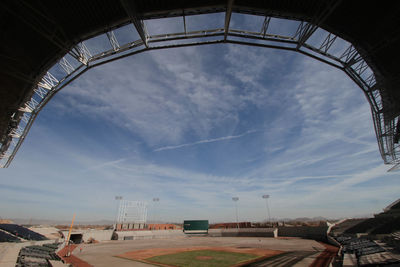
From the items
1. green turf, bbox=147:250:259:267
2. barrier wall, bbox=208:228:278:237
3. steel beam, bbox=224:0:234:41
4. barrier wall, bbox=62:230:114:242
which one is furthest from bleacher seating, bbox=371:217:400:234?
barrier wall, bbox=62:230:114:242

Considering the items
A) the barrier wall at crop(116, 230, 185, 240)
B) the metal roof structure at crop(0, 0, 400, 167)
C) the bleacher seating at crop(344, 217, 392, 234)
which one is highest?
the metal roof structure at crop(0, 0, 400, 167)

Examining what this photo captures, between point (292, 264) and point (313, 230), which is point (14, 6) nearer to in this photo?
point (292, 264)

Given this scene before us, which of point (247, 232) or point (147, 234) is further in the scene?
point (147, 234)

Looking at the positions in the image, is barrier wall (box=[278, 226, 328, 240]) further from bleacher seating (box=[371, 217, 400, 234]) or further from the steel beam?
the steel beam

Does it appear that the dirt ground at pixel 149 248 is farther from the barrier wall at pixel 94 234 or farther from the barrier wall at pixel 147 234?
Result: the barrier wall at pixel 147 234

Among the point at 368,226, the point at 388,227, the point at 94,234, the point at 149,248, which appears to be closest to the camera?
the point at 149,248

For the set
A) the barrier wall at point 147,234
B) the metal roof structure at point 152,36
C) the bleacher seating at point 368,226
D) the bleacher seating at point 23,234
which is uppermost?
the metal roof structure at point 152,36

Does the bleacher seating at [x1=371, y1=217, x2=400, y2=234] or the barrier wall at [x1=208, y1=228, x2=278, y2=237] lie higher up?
the bleacher seating at [x1=371, y1=217, x2=400, y2=234]

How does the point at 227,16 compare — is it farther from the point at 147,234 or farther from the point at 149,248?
the point at 147,234

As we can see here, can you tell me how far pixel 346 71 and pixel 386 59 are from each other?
2517 millimetres

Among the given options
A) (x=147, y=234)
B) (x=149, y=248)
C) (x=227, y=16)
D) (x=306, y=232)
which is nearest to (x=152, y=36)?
(x=227, y=16)

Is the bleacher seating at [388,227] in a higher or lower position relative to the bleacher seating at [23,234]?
higher

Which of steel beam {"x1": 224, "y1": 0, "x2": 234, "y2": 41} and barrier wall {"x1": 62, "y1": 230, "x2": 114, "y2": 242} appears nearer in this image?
steel beam {"x1": 224, "y1": 0, "x2": 234, "y2": 41}

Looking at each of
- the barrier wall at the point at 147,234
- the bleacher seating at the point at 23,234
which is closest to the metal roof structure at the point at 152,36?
the bleacher seating at the point at 23,234
